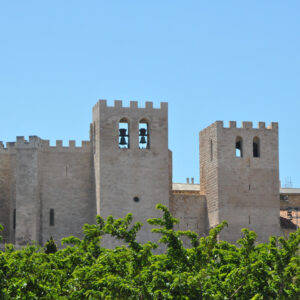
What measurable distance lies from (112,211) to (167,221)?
18324 mm

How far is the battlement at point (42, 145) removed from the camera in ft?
153

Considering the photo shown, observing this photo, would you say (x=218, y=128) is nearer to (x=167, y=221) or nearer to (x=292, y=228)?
(x=292, y=228)

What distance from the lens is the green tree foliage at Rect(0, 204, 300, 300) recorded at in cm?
2450

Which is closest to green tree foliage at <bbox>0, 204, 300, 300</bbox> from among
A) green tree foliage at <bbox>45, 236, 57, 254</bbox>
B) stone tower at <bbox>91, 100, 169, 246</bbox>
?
green tree foliage at <bbox>45, 236, 57, 254</bbox>

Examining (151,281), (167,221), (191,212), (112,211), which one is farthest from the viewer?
(191,212)

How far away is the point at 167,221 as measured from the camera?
27.1 meters

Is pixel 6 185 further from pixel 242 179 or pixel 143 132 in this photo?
pixel 242 179

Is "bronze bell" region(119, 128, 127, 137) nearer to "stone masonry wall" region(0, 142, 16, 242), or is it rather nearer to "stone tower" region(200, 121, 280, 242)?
"stone tower" region(200, 121, 280, 242)

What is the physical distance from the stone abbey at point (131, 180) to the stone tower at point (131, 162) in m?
0.05

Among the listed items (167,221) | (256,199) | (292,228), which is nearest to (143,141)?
(256,199)

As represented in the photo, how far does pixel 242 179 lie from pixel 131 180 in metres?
6.46

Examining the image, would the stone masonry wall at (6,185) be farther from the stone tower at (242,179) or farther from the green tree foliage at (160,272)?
the green tree foliage at (160,272)

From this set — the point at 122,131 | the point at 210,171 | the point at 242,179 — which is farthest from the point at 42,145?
the point at 242,179

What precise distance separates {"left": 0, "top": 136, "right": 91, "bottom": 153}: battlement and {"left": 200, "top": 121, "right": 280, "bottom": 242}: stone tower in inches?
286
